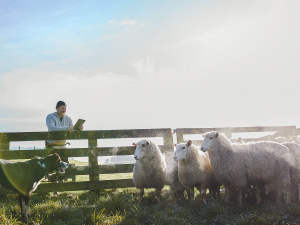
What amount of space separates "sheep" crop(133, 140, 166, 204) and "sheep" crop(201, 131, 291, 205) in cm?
134

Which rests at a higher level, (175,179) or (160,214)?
(175,179)

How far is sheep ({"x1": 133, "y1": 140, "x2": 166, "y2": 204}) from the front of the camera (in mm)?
5699

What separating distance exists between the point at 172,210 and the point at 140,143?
6.48ft

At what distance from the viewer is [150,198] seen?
18.7 ft

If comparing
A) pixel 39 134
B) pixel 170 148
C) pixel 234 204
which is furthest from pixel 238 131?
pixel 39 134

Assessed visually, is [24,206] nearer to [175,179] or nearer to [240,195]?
[175,179]

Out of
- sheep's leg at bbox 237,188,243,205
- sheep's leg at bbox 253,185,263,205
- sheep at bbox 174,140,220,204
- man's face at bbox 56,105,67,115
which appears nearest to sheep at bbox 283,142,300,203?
sheep's leg at bbox 253,185,263,205

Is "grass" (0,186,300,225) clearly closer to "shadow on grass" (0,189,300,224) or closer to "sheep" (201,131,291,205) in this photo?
"shadow on grass" (0,189,300,224)

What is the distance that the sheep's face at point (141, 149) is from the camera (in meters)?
5.60

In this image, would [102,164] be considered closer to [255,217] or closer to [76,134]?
[76,134]

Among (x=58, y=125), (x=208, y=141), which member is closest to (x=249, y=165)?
(x=208, y=141)

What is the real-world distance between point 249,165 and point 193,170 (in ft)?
4.45

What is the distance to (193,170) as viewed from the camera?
5.57m

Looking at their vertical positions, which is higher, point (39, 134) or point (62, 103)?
point (62, 103)
